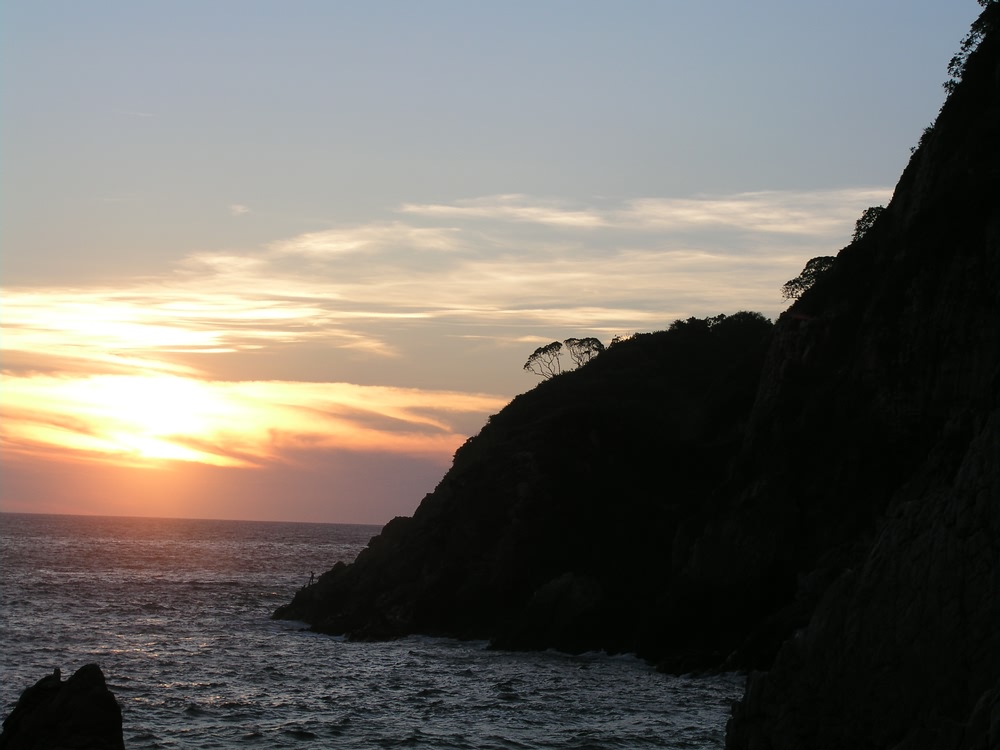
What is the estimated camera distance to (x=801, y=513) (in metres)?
47.7

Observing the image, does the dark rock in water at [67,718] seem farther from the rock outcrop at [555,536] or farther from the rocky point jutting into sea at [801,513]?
the rock outcrop at [555,536]

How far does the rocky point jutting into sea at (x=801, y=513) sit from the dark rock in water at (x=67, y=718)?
14041 millimetres

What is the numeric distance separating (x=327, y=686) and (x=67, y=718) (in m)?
18.5

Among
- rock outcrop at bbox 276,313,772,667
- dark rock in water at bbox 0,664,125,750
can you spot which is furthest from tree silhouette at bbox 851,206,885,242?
dark rock in water at bbox 0,664,125,750

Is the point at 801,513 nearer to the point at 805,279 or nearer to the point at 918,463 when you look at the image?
the point at 918,463

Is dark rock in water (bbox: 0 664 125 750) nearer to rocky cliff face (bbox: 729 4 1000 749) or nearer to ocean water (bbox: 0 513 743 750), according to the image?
ocean water (bbox: 0 513 743 750)

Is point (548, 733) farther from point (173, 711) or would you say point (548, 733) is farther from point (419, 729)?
point (173, 711)

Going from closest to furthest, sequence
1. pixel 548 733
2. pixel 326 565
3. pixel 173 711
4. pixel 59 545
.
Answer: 1. pixel 548 733
2. pixel 173 711
3. pixel 326 565
4. pixel 59 545

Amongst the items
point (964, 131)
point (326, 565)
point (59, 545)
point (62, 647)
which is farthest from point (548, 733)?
point (59, 545)

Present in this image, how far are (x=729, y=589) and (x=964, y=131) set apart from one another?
23.0 meters

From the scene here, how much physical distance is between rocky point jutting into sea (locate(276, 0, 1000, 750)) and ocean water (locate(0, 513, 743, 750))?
3.59 m

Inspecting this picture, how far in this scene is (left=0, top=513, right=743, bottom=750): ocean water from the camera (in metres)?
32.4

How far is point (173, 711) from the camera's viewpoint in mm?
36281

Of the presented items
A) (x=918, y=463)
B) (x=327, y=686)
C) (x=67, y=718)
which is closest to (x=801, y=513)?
(x=918, y=463)
